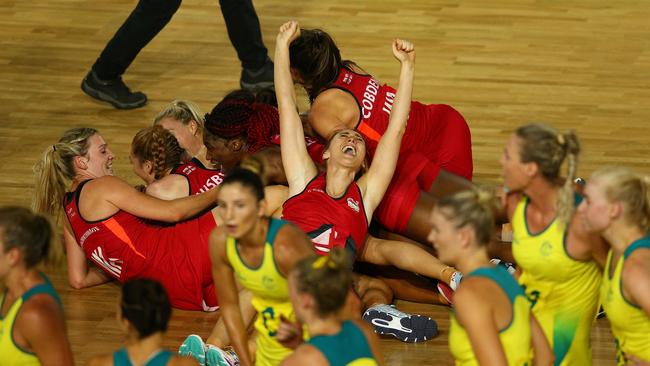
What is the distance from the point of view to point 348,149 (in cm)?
512

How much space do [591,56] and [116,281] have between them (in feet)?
13.5

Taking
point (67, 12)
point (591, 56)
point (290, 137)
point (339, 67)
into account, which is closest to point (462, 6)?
point (591, 56)

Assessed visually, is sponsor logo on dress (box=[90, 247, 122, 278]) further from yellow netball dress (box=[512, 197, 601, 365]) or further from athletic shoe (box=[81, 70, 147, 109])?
athletic shoe (box=[81, 70, 147, 109])

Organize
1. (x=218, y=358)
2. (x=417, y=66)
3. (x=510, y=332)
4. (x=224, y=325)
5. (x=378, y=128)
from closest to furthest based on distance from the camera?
1. (x=510, y=332)
2. (x=218, y=358)
3. (x=224, y=325)
4. (x=378, y=128)
5. (x=417, y=66)

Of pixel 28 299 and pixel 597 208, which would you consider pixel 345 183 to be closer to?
pixel 597 208

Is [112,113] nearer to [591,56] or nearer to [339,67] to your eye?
[339,67]

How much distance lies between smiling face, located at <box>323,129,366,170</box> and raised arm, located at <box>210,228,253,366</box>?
0.99 meters

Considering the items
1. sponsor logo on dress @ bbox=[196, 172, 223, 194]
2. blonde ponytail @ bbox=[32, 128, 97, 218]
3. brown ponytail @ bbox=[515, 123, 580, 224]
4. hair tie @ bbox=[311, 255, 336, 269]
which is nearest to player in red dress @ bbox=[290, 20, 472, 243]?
sponsor logo on dress @ bbox=[196, 172, 223, 194]

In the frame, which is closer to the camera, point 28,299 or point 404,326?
point 28,299

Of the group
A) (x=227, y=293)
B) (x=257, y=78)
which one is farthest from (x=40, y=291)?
(x=257, y=78)

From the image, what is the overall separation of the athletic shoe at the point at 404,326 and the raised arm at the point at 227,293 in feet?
2.67

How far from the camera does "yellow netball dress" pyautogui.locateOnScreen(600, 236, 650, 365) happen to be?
3.77 meters

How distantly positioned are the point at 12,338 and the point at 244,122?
7.02 feet

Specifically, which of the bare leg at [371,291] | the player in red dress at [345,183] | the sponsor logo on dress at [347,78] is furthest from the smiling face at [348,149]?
the sponsor logo on dress at [347,78]
